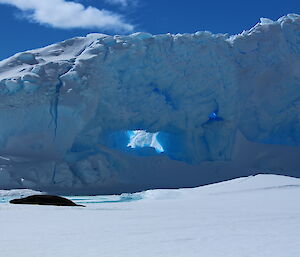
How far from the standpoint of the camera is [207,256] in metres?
3.46

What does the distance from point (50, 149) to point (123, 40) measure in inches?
243

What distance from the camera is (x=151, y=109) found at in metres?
20.7

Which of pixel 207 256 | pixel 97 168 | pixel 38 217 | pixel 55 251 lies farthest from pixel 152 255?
pixel 97 168

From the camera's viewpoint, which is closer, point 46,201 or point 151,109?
point 46,201

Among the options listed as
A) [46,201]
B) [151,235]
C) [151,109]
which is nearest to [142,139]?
[151,109]

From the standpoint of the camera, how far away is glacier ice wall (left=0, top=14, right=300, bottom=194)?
18.3m

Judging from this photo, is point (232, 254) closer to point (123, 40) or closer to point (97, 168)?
point (97, 168)

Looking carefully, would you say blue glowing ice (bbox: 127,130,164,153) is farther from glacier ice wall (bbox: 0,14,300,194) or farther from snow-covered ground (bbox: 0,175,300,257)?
snow-covered ground (bbox: 0,175,300,257)

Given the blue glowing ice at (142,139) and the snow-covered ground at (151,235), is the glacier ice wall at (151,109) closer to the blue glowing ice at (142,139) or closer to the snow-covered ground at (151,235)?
the blue glowing ice at (142,139)

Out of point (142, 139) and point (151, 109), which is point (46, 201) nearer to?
point (151, 109)

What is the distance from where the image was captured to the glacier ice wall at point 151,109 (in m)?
18.3

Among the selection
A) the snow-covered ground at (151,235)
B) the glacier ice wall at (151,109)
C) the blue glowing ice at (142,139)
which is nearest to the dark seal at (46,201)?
the snow-covered ground at (151,235)

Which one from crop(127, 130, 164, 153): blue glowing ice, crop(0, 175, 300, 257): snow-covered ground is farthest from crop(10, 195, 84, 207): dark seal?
crop(127, 130, 164, 153): blue glowing ice

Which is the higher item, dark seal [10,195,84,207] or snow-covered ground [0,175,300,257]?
dark seal [10,195,84,207]
